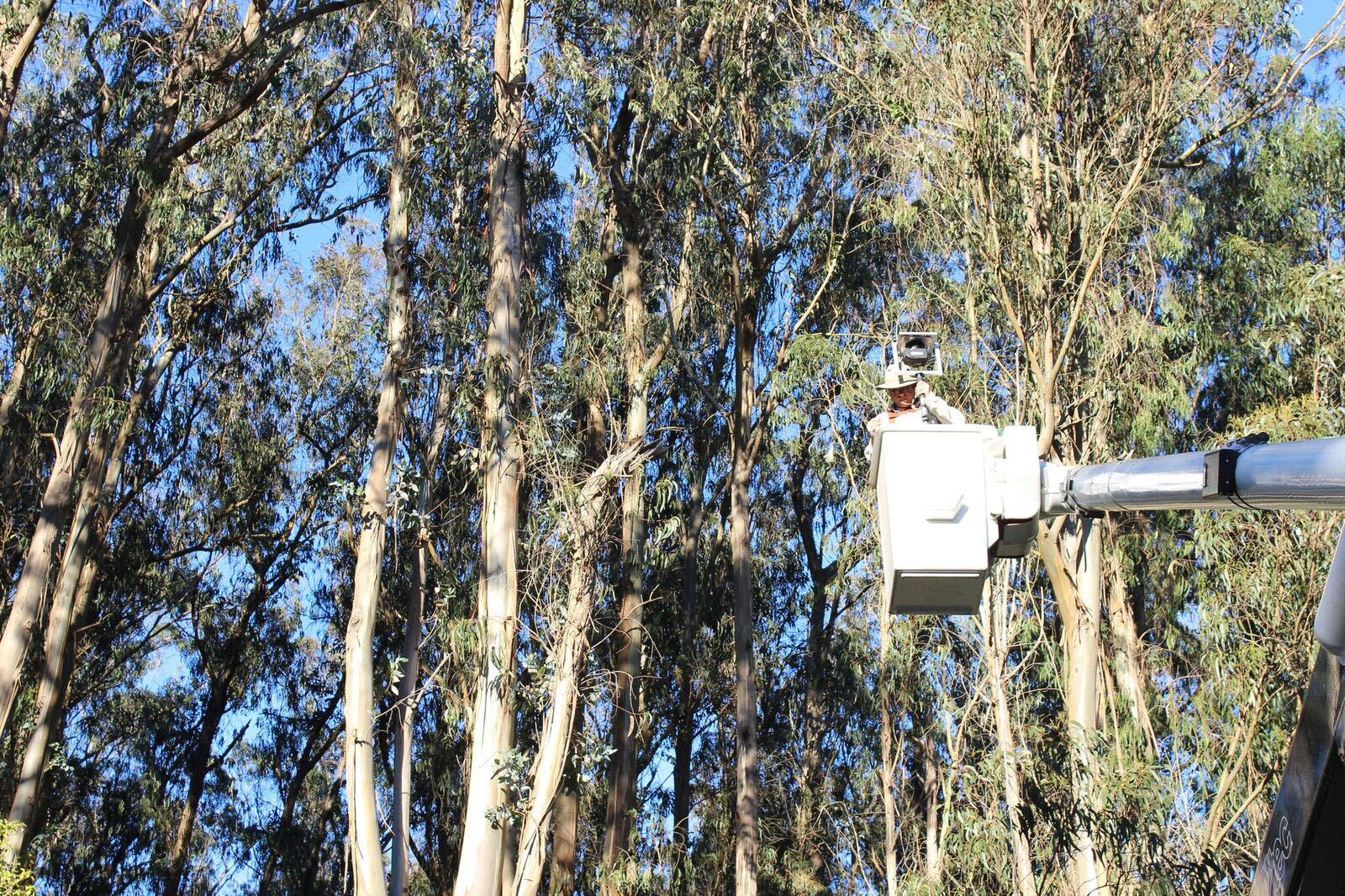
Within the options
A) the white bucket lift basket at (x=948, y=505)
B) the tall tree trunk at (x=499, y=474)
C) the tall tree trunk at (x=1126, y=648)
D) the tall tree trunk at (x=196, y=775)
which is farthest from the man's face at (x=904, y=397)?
the tall tree trunk at (x=196, y=775)

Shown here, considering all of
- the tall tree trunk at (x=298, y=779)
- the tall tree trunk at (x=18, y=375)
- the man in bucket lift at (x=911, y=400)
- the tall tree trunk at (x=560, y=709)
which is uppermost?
the tall tree trunk at (x=18, y=375)

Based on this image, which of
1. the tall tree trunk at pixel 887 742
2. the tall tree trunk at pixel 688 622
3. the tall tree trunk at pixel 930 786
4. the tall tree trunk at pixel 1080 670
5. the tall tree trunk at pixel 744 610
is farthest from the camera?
the tall tree trunk at pixel 688 622

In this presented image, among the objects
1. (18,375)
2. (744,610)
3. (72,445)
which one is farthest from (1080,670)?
(18,375)

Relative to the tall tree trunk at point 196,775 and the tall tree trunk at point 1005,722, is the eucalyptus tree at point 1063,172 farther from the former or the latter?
the tall tree trunk at point 196,775

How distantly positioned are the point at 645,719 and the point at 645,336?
4147 mm

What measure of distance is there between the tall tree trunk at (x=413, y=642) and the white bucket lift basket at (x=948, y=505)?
11122 millimetres

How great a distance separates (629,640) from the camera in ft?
46.6

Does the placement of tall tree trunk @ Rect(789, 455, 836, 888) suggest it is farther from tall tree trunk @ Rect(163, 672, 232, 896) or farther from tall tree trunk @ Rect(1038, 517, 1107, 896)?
tall tree trunk @ Rect(163, 672, 232, 896)

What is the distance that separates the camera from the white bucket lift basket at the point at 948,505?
2.74 metres

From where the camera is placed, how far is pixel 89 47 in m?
14.5

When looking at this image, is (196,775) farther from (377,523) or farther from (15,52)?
(15,52)

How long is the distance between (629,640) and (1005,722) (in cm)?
394

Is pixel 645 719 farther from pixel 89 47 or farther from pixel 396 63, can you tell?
pixel 89 47

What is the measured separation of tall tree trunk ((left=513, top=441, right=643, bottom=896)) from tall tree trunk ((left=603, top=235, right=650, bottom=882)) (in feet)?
8.09
